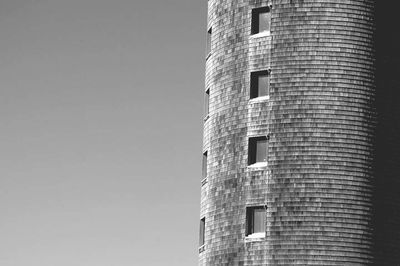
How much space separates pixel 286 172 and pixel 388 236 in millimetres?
7250

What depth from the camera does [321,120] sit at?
6034 cm

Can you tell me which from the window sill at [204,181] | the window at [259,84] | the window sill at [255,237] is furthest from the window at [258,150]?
the window sill at [204,181]

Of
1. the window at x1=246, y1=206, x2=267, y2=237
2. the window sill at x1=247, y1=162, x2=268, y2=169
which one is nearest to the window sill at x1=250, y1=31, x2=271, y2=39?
the window sill at x1=247, y1=162, x2=268, y2=169

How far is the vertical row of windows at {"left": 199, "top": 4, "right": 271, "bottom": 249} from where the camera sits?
198 feet

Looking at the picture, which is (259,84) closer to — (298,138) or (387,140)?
(298,138)

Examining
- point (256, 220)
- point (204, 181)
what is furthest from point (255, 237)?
point (204, 181)

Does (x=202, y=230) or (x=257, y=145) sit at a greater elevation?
(x=257, y=145)

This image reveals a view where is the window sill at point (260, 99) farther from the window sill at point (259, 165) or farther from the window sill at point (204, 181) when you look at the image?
the window sill at point (204, 181)

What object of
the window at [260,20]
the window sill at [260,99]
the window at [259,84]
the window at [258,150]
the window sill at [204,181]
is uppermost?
the window at [260,20]

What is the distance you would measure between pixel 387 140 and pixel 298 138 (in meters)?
5.65

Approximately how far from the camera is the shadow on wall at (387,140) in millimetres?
59562

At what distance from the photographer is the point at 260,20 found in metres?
64.0

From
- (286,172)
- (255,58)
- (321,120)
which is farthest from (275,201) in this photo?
(255,58)

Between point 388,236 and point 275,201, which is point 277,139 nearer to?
point 275,201
